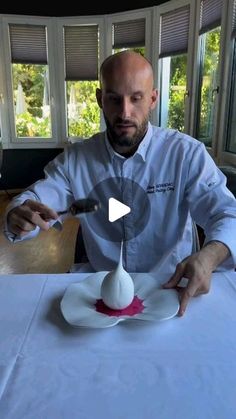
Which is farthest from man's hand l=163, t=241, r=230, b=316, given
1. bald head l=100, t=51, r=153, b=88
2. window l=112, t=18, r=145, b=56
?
window l=112, t=18, r=145, b=56

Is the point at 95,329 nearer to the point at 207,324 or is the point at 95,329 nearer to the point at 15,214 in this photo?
the point at 207,324

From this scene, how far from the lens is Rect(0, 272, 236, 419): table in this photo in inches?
18.2

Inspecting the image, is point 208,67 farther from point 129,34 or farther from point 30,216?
point 30,216

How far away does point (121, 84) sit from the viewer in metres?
1.02

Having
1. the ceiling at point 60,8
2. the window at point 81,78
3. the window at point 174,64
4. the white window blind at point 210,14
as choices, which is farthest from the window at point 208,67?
the window at point 81,78

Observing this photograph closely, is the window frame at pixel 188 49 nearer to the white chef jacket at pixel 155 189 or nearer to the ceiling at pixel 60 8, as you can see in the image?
the ceiling at pixel 60 8

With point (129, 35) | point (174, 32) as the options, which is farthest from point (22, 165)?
point (174, 32)

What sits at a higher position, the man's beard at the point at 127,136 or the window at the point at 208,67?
the window at the point at 208,67

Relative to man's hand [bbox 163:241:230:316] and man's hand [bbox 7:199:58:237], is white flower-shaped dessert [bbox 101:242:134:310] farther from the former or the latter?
man's hand [bbox 7:199:58:237]

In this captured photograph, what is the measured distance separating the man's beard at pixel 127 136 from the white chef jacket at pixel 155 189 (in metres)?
0.02

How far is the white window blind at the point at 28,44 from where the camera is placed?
159 inches

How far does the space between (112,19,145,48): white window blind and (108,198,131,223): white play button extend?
343cm

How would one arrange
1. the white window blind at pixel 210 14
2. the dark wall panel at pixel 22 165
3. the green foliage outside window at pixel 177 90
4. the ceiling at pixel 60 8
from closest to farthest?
the white window blind at pixel 210 14, the green foliage outside window at pixel 177 90, the ceiling at pixel 60 8, the dark wall panel at pixel 22 165

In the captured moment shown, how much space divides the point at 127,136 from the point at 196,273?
536 millimetres
